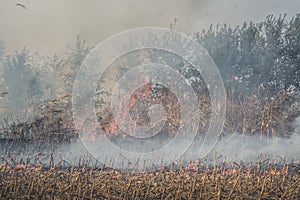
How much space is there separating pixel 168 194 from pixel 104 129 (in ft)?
46.5

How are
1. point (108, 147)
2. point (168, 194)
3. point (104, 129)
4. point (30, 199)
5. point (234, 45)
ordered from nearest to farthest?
point (30, 199) → point (168, 194) → point (108, 147) → point (104, 129) → point (234, 45)

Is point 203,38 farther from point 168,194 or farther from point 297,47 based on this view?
point 168,194

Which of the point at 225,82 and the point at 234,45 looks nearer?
the point at 225,82

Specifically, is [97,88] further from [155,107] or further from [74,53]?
[155,107]

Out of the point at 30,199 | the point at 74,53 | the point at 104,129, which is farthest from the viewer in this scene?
the point at 74,53

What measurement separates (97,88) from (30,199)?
22.5 meters

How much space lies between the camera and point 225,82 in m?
24.1

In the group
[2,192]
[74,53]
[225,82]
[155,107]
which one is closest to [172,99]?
[155,107]

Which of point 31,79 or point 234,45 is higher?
point 234,45

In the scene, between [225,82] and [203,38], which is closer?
Result: [225,82]

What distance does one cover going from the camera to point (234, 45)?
26.1m

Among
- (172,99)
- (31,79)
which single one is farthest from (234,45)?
(31,79)

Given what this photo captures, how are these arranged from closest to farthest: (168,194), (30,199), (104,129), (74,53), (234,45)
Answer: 1. (30,199)
2. (168,194)
3. (104,129)
4. (234,45)
5. (74,53)

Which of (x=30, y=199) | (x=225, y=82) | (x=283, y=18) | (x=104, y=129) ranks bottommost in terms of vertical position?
(x=30, y=199)
